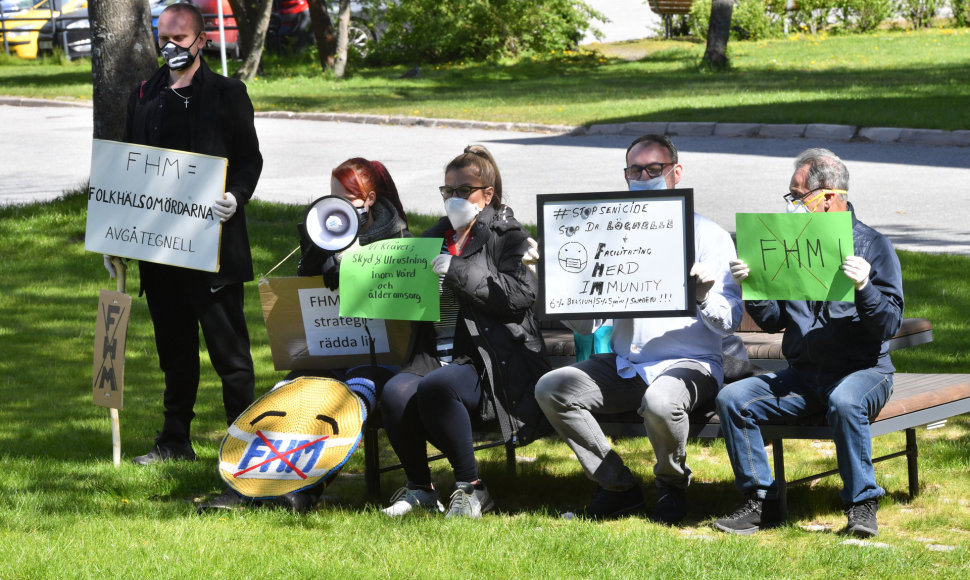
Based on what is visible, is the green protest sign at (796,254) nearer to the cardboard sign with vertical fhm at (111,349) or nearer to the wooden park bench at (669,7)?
the cardboard sign with vertical fhm at (111,349)

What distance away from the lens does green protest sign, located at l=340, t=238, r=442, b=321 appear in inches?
203

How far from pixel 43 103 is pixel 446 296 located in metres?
19.0

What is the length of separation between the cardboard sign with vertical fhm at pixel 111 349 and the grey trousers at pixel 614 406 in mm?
2133

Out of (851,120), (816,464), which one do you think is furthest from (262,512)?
(851,120)

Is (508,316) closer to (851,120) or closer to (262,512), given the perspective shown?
(262,512)

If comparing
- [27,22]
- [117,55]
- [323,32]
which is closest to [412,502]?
[117,55]

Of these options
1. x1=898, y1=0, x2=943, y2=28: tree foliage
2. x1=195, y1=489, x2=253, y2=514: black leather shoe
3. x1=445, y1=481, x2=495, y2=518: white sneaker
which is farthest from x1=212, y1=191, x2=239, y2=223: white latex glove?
x1=898, y1=0, x2=943, y2=28: tree foliage

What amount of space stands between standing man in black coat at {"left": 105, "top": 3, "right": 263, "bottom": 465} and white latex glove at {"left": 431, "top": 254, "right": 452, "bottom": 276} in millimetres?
1061

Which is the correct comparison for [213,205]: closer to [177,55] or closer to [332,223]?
[332,223]

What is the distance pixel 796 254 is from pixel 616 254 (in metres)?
0.72

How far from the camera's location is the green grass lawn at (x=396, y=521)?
4.32m

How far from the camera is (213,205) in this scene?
219 inches

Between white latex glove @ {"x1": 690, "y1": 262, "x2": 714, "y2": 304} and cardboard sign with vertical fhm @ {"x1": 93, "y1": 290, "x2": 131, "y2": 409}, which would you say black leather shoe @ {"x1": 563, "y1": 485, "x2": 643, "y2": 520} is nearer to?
white latex glove @ {"x1": 690, "y1": 262, "x2": 714, "y2": 304}

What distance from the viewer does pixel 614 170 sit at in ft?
45.4
